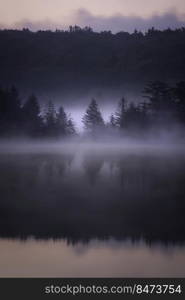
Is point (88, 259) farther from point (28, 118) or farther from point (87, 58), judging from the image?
point (87, 58)

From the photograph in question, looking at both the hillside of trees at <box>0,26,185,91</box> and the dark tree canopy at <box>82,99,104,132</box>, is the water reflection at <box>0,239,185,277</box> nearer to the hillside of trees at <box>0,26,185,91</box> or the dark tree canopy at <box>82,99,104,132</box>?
the dark tree canopy at <box>82,99,104,132</box>

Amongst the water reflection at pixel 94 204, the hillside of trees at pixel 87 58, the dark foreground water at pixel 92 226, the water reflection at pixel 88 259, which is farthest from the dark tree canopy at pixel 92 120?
the water reflection at pixel 88 259

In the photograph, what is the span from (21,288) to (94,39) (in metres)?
38.5

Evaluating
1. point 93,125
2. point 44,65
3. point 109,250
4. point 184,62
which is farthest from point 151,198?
→ point 44,65

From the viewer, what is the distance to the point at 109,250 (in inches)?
245

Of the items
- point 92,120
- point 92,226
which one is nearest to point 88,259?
point 92,226

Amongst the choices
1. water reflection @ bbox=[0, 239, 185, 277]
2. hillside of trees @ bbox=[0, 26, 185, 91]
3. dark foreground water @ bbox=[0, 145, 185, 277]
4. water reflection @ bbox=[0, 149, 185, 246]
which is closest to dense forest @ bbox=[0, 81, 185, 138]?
hillside of trees @ bbox=[0, 26, 185, 91]

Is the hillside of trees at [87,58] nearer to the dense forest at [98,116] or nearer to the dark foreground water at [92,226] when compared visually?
the dense forest at [98,116]

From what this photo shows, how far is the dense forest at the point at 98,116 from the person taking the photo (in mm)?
27875

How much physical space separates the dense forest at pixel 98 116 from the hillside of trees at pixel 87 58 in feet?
19.8

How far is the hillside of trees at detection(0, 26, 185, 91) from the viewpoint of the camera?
3803cm

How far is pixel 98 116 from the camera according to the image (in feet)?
101

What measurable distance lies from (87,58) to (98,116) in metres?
11.6

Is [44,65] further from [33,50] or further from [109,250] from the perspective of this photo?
[109,250]
